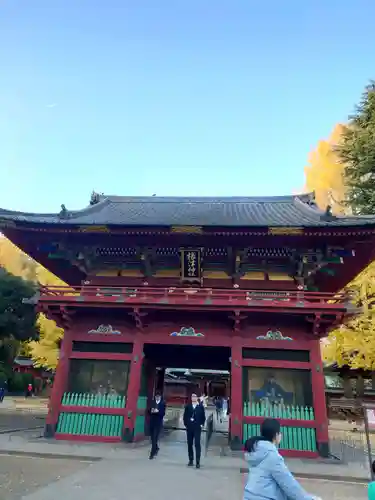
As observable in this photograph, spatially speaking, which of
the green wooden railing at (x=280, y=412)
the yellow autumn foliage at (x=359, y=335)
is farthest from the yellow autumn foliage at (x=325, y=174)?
the green wooden railing at (x=280, y=412)

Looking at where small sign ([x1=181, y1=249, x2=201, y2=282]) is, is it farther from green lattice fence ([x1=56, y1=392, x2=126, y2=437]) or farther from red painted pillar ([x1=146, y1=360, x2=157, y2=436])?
green lattice fence ([x1=56, y1=392, x2=126, y2=437])

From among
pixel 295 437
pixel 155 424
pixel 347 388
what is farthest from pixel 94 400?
pixel 347 388

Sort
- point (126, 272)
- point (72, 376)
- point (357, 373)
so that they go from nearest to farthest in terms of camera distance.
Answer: point (72, 376) < point (126, 272) < point (357, 373)

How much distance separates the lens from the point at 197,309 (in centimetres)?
1346

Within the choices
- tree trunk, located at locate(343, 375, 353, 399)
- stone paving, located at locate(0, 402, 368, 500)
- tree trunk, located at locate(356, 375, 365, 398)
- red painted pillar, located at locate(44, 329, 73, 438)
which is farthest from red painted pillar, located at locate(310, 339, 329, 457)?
tree trunk, located at locate(343, 375, 353, 399)

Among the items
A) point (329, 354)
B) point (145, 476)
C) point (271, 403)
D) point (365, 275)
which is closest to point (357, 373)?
point (329, 354)

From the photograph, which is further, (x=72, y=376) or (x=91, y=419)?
(x=72, y=376)

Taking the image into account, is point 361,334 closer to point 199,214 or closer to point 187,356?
point 187,356

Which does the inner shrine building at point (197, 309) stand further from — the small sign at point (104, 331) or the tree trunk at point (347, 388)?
the tree trunk at point (347, 388)

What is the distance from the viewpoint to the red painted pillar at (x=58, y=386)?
1329cm

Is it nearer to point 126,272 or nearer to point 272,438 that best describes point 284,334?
point 126,272

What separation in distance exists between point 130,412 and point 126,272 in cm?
524

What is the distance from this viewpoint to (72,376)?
46.6 feet

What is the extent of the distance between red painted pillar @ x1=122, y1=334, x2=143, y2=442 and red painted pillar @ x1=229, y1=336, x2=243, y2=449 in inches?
128
